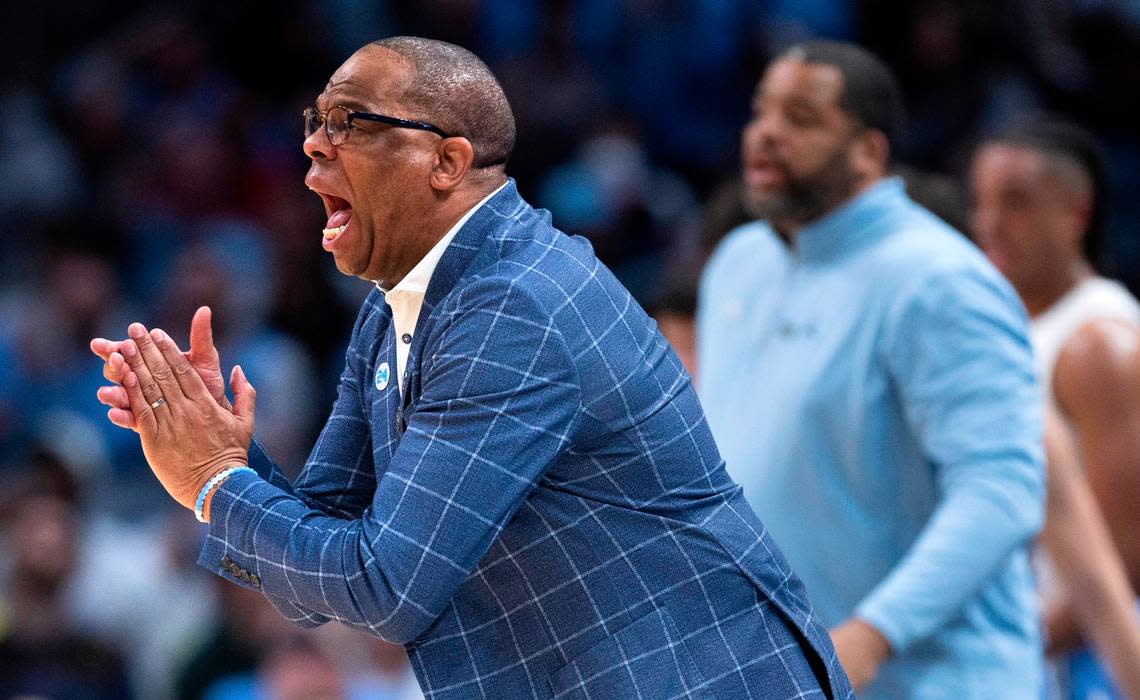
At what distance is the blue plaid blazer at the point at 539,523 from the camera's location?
2.10 m

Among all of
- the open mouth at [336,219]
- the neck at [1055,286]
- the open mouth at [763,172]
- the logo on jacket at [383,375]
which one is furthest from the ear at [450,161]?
the neck at [1055,286]

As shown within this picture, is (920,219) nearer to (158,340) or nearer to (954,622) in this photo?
(954,622)

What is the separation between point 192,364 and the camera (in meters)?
2.39

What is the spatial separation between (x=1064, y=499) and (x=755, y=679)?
5.55 ft

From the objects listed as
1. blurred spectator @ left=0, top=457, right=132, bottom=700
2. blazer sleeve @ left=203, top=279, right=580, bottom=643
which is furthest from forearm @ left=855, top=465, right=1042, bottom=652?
blurred spectator @ left=0, top=457, right=132, bottom=700

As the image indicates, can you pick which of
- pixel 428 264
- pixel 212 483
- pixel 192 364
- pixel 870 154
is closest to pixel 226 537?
pixel 212 483

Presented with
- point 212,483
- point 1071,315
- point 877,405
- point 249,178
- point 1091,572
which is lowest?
point 249,178

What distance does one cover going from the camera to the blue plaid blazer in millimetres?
2100

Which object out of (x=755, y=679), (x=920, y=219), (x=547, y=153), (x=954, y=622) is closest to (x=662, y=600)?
(x=755, y=679)

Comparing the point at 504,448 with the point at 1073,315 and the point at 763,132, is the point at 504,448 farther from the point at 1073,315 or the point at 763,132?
the point at 1073,315

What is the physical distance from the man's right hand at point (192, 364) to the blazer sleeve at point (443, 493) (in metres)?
0.20

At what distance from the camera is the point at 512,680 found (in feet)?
7.47

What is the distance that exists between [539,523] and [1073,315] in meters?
2.76

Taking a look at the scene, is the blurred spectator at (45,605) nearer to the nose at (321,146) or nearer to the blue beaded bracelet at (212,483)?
the blue beaded bracelet at (212,483)
